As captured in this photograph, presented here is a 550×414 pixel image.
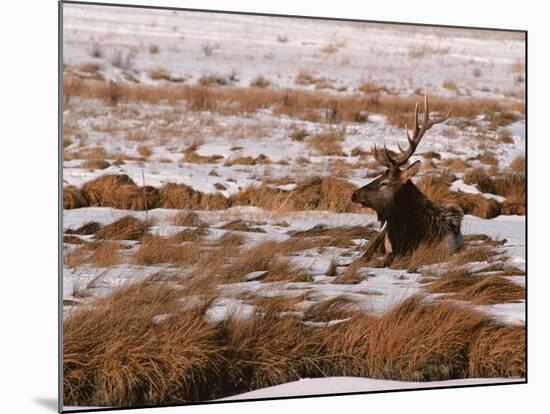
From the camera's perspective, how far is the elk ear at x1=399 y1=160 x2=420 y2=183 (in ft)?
26.2

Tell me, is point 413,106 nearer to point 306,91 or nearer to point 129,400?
point 306,91

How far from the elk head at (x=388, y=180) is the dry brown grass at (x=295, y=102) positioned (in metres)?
0.19

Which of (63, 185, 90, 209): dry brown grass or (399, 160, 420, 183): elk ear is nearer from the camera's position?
(63, 185, 90, 209): dry brown grass

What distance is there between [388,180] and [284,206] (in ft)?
2.45

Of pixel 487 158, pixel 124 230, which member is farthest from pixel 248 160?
pixel 487 158

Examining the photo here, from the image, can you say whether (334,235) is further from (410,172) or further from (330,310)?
(410,172)

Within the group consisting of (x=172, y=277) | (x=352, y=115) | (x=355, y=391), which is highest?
(x=352, y=115)

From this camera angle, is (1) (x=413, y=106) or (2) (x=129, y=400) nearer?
(2) (x=129, y=400)

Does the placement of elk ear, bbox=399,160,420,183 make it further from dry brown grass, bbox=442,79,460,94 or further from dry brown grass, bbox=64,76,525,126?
dry brown grass, bbox=442,79,460,94

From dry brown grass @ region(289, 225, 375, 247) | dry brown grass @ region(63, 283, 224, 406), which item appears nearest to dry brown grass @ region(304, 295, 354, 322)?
dry brown grass @ region(289, 225, 375, 247)

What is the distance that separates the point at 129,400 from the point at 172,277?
0.77 metres

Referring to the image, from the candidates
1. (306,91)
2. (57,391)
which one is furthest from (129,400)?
(306,91)

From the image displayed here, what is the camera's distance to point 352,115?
312 inches

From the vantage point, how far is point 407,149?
26.3 ft
